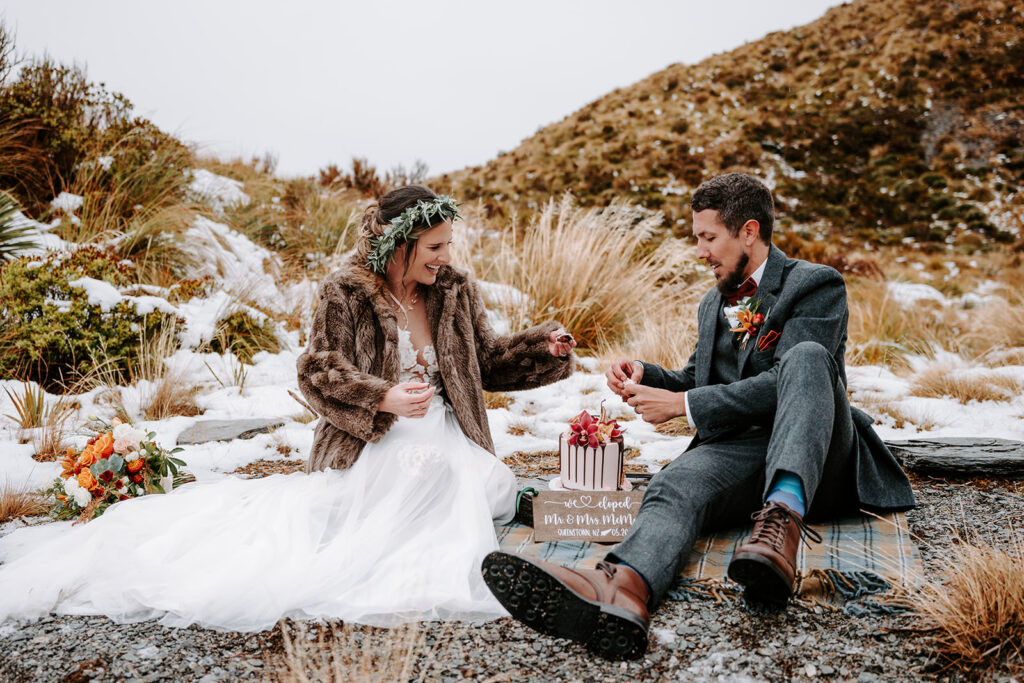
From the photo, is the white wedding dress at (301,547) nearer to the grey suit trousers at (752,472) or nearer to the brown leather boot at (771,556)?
the grey suit trousers at (752,472)

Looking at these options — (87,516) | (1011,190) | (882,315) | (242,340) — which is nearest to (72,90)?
(242,340)

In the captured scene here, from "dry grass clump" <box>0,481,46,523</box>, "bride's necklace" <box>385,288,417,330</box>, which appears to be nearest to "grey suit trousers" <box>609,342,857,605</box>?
"bride's necklace" <box>385,288,417,330</box>

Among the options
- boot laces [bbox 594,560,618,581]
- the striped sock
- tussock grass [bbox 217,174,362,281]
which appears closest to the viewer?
boot laces [bbox 594,560,618,581]

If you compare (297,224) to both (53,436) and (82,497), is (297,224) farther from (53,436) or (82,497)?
(82,497)

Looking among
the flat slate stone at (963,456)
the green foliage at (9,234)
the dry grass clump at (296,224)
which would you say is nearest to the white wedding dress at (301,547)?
the flat slate stone at (963,456)

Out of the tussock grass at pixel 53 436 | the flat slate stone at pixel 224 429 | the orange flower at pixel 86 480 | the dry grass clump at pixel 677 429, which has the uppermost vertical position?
the orange flower at pixel 86 480

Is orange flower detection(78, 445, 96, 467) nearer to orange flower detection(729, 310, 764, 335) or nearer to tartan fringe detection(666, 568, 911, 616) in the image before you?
tartan fringe detection(666, 568, 911, 616)

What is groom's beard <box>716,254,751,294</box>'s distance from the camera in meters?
2.73

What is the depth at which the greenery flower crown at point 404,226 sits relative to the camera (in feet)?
8.86

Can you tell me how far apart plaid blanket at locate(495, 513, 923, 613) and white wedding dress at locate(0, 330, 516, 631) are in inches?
10.4

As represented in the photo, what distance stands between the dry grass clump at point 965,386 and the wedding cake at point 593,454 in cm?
332

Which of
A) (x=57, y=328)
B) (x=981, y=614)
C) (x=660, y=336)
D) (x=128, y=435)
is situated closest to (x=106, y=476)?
(x=128, y=435)

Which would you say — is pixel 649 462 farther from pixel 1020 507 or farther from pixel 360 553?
pixel 360 553

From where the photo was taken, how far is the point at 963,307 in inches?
427
